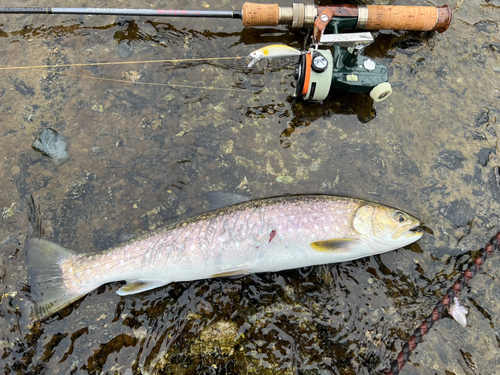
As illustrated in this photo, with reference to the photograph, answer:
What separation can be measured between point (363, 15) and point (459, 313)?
3549mm

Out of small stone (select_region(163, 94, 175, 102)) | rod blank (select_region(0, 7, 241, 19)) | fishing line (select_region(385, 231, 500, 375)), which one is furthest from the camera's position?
small stone (select_region(163, 94, 175, 102))

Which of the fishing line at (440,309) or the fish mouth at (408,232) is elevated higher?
the fish mouth at (408,232)

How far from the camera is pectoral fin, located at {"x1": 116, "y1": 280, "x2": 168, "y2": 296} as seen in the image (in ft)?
10.4

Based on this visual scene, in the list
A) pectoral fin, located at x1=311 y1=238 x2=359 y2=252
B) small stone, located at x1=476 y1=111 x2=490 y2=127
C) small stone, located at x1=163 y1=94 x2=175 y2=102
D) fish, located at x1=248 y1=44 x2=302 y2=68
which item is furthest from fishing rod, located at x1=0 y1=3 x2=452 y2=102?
pectoral fin, located at x1=311 y1=238 x2=359 y2=252

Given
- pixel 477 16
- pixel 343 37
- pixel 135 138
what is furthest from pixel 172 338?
pixel 477 16

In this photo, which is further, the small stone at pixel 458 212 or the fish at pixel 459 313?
the small stone at pixel 458 212

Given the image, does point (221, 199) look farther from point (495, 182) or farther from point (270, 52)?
point (495, 182)

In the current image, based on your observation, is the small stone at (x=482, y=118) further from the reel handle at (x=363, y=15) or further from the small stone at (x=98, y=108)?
the small stone at (x=98, y=108)

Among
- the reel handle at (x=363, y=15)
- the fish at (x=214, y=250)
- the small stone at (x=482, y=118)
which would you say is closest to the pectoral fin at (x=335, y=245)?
the fish at (x=214, y=250)

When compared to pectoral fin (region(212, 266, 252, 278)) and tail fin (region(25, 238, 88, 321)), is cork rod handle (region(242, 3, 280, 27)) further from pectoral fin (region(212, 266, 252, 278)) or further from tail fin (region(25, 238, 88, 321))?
tail fin (region(25, 238, 88, 321))

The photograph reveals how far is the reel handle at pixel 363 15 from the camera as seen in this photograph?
3.70 metres

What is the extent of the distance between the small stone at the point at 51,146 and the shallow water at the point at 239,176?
94 millimetres

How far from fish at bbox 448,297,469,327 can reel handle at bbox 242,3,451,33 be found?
3.27 meters

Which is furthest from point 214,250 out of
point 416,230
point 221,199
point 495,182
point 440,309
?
point 495,182
